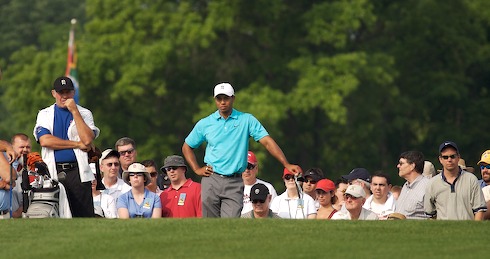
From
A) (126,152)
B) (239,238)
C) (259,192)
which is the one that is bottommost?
(239,238)

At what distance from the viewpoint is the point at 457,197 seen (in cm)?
1616

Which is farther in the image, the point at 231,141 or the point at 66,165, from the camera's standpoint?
the point at 231,141

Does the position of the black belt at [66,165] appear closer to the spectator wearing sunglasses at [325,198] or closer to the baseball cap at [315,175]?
the spectator wearing sunglasses at [325,198]

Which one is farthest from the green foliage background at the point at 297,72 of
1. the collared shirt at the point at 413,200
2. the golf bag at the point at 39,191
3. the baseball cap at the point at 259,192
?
the golf bag at the point at 39,191

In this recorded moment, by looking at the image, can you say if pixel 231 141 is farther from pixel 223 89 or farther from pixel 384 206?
pixel 384 206

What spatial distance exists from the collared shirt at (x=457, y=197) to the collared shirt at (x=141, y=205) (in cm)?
307

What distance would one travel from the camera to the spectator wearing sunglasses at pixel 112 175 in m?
17.5

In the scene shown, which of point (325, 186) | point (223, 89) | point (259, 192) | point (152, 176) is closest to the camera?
point (223, 89)

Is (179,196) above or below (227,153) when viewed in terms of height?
below

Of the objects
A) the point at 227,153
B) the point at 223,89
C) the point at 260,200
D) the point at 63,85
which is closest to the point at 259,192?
the point at 260,200

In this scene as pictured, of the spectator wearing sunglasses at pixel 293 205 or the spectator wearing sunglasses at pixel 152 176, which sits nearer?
the spectator wearing sunglasses at pixel 293 205

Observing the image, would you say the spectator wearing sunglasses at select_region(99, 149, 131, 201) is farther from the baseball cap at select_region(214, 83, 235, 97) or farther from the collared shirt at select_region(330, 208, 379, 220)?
the collared shirt at select_region(330, 208, 379, 220)

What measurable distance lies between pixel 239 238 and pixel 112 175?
14.0 feet

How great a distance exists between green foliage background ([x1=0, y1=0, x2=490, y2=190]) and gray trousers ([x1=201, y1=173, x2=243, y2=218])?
29.7 m
